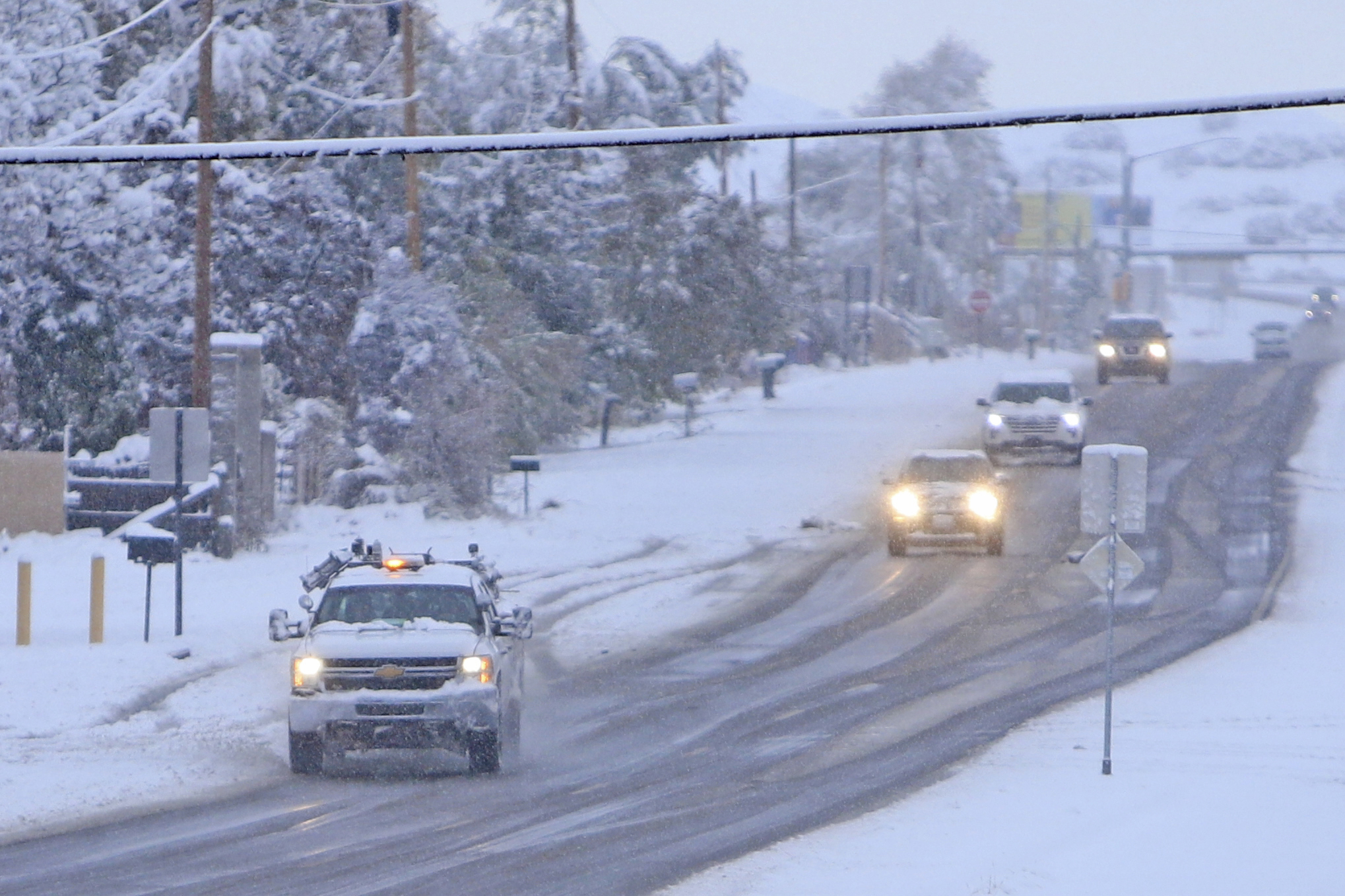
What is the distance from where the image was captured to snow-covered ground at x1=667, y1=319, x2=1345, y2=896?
37.1ft

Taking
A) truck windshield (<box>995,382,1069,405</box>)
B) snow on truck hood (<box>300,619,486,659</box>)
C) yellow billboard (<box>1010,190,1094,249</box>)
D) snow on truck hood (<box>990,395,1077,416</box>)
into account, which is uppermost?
yellow billboard (<box>1010,190,1094,249</box>)

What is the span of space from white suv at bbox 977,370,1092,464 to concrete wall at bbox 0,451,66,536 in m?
18.9

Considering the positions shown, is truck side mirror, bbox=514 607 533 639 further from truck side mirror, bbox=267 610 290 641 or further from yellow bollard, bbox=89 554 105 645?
yellow bollard, bbox=89 554 105 645

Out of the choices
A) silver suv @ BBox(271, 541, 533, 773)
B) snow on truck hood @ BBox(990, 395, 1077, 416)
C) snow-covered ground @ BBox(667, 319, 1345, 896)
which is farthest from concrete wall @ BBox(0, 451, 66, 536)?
snow on truck hood @ BBox(990, 395, 1077, 416)

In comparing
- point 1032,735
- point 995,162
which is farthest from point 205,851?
point 995,162

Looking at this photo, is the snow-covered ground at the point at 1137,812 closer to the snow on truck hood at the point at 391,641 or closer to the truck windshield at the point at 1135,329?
the snow on truck hood at the point at 391,641

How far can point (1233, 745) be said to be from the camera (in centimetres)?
1616

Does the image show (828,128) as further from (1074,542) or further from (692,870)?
(1074,542)

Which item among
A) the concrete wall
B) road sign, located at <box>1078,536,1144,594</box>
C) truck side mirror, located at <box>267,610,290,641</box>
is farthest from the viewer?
the concrete wall

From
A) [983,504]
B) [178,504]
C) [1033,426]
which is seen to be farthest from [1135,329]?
[178,504]

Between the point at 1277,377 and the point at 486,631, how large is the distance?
1933 inches

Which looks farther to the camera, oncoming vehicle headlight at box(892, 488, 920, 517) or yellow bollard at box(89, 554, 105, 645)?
oncoming vehicle headlight at box(892, 488, 920, 517)

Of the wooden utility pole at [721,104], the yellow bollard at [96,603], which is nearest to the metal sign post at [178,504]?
the yellow bollard at [96,603]

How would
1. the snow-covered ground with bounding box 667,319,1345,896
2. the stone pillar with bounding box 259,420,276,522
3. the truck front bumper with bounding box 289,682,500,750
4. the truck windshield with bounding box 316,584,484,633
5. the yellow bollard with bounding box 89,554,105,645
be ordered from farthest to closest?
the stone pillar with bounding box 259,420,276,522 < the yellow bollard with bounding box 89,554,105,645 < the truck windshield with bounding box 316,584,484,633 < the truck front bumper with bounding box 289,682,500,750 < the snow-covered ground with bounding box 667,319,1345,896
